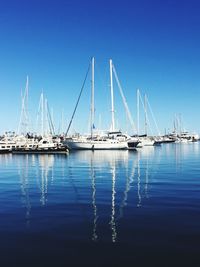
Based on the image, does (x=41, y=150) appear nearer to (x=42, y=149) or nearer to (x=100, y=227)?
(x=42, y=149)

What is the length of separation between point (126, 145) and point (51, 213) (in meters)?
91.0

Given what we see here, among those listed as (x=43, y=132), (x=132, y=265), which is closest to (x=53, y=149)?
(x=43, y=132)

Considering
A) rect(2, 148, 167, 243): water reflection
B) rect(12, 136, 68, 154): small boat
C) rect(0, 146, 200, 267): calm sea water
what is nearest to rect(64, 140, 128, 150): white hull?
rect(12, 136, 68, 154): small boat

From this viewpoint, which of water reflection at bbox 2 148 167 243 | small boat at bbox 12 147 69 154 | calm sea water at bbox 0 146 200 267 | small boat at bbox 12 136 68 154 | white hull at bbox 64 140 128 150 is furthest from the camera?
white hull at bbox 64 140 128 150

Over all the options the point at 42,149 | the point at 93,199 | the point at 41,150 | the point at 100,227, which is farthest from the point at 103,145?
the point at 100,227

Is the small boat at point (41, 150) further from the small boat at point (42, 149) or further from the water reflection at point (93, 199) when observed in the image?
the water reflection at point (93, 199)

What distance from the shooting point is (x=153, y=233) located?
15602 mm

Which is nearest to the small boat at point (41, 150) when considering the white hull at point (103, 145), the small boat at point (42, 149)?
the small boat at point (42, 149)

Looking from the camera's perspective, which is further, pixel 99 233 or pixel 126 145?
pixel 126 145

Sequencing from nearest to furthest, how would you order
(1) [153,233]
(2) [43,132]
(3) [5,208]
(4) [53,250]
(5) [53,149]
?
(4) [53,250] < (1) [153,233] < (3) [5,208] < (5) [53,149] < (2) [43,132]

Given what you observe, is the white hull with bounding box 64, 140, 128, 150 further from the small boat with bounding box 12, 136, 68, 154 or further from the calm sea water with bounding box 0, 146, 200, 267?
the calm sea water with bounding box 0, 146, 200, 267

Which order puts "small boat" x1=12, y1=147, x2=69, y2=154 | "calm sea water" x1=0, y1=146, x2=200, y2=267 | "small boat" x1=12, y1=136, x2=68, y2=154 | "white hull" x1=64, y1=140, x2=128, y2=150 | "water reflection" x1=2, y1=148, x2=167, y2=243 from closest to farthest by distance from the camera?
"calm sea water" x1=0, y1=146, x2=200, y2=267 < "water reflection" x1=2, y1=148, x2=167, y2=243 < "small boat" x1=12, y1=147, x2=69, y2=154 < "small boat" x1=12, y1=136, x2=68, y2=154 < "white hull" x1=64, y1=140, x2=128, y2=150

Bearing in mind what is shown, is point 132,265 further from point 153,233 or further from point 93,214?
point 93,214

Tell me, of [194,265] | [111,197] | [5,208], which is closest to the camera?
[194,265]
